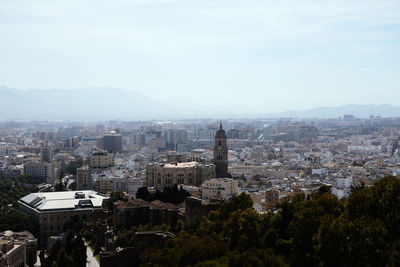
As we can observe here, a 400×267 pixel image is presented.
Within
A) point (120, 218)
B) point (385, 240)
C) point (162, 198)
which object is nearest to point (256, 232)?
point (385, 240)

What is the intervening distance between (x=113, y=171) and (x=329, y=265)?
3842 centimetres

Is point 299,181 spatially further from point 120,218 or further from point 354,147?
point 354,147

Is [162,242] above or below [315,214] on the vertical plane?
below

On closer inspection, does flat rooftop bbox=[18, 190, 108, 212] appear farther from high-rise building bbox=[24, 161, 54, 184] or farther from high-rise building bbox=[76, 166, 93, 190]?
high-rise building bbox=[24, 161, 54, 184]

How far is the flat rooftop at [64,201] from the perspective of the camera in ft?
119

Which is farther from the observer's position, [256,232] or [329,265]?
[256,232]

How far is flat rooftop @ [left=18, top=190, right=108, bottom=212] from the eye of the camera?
119 ft

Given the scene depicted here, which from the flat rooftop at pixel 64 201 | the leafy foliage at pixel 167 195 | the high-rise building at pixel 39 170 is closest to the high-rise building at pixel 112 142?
the high-rise building at pixel 39 170

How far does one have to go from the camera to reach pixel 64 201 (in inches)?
1479

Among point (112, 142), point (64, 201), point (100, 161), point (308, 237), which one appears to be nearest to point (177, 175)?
point (64, 201)

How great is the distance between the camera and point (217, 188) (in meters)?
37.0

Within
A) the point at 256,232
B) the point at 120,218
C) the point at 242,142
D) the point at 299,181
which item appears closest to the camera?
the point at 256,232

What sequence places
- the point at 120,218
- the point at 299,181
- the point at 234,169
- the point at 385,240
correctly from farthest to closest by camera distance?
1. the point at 234,169
2. the point at 299,181
3. the point at 120,218
4. the point at 385,240

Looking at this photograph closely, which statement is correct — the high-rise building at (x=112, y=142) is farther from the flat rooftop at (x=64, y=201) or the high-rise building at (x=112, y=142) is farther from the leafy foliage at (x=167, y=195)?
the leafy foliage at (x=167, y=195)
